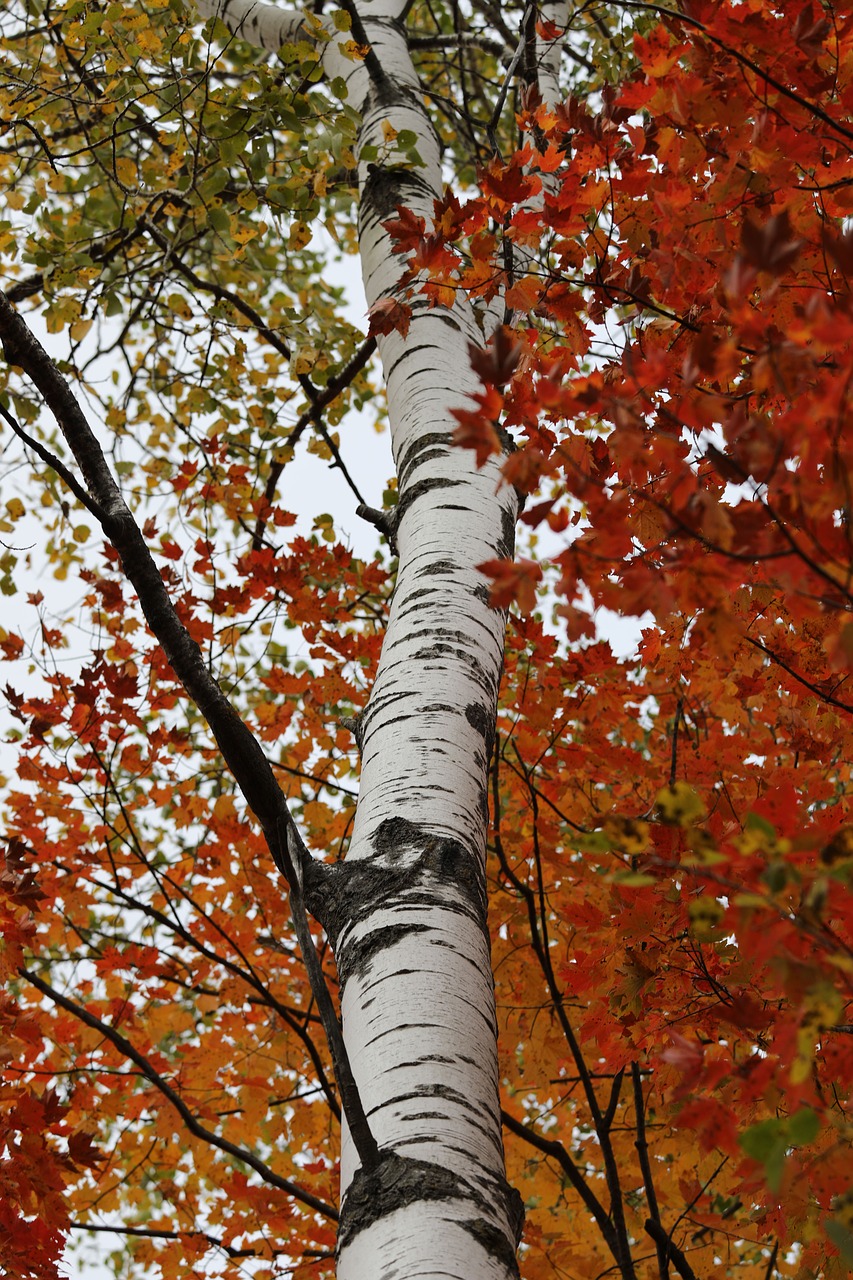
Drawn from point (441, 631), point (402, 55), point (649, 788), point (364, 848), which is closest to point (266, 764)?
point (364, 848)

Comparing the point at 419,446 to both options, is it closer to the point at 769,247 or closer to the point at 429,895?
the point at 429,895

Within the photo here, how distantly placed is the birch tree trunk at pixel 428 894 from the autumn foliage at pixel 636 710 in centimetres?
23

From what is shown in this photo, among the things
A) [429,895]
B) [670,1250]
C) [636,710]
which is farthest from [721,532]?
[636,710]

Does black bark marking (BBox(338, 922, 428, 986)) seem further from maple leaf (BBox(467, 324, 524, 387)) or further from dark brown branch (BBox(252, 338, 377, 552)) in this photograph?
dark brown branch (BBox(252, 338, 377, 552))

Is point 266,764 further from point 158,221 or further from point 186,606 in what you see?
point 158,221

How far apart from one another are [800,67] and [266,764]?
4.78ft

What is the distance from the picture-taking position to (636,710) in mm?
4840

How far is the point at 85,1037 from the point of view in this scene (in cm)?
439

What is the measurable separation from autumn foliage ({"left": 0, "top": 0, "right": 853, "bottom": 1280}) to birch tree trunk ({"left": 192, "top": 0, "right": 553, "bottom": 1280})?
0.23 meters

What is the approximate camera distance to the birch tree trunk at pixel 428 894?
1052 millimetres

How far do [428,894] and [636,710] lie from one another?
11.9 ft

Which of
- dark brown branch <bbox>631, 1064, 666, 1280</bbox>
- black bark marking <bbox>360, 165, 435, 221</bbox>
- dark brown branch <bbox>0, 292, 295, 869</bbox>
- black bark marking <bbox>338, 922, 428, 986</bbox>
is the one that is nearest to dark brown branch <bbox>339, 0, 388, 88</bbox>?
black bark marking <bbox>360, 165, 435, 221</bbox>

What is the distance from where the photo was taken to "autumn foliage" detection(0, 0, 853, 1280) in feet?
3.17

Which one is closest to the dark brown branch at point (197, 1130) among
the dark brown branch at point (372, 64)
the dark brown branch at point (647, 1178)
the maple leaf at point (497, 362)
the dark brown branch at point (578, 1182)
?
the dark brown branch at point (578, 1182)
